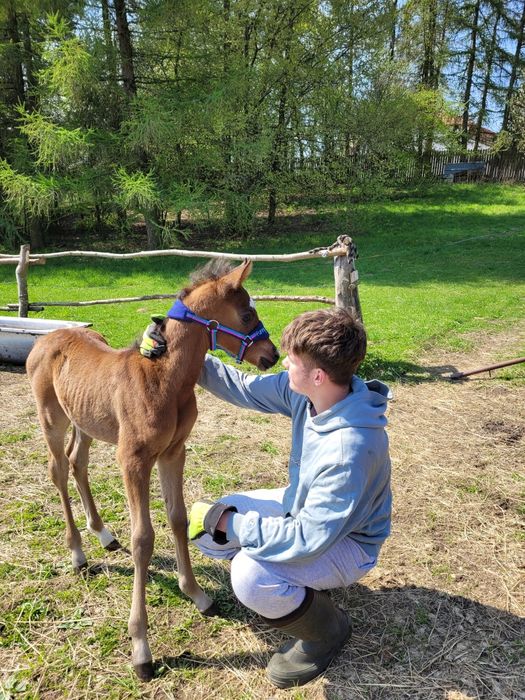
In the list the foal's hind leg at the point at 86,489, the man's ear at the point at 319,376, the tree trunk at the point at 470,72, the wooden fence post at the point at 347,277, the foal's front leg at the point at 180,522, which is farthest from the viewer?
the tree trunk at the point at 470,72

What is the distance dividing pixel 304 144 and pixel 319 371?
17067mm

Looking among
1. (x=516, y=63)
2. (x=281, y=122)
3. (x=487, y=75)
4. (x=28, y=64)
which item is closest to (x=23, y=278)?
(x=28, y=64)

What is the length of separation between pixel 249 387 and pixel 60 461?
1.25 m

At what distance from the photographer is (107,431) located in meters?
2.54

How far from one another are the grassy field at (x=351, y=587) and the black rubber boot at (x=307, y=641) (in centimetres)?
6

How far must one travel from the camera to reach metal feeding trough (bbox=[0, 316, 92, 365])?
6.09 metres

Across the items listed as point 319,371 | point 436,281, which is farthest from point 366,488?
point 436,281

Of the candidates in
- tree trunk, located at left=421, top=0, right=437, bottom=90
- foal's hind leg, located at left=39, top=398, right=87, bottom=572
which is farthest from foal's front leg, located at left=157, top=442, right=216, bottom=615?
tree trunk, located at left=421, top=0, right=437, bottom=90

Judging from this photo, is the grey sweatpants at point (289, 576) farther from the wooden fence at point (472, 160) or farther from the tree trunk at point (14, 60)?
the wooden fence at point (472, 160)

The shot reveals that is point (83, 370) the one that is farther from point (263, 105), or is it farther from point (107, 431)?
point (263, 105)

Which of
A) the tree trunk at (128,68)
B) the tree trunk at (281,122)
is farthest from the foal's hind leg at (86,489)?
the tree trunk at (281,122)

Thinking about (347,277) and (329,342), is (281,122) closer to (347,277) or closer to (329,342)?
(347,277)

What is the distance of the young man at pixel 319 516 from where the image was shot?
6.28ft

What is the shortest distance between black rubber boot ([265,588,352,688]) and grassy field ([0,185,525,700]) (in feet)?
0.21
